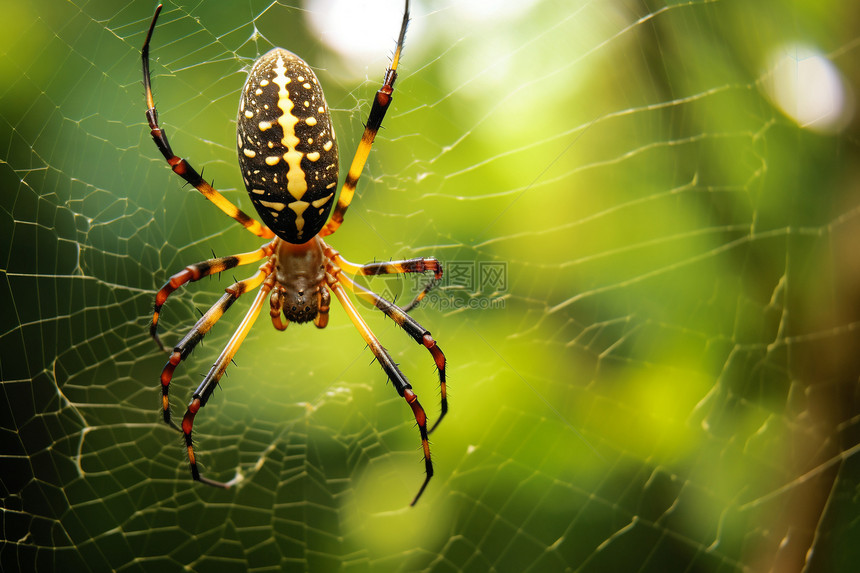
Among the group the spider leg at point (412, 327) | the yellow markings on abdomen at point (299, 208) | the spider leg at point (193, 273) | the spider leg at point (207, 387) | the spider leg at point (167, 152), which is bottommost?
the spider leg at point (207, 387)

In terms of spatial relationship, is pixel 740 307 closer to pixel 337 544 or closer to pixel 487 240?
pixel 487 240

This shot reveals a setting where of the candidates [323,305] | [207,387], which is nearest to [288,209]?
[323,305]

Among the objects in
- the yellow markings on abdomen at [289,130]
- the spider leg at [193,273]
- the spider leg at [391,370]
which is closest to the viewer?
the yellow markings on abdomen at [289,130]

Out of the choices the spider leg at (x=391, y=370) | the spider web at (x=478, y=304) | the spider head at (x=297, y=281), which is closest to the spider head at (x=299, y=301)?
the spider head at (x=297, y=281)

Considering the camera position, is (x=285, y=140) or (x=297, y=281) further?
(x=297, y=281)

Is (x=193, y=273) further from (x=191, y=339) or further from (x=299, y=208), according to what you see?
(x=299, y=208)

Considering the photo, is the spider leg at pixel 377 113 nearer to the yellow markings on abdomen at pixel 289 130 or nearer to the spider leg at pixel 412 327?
the yellow markings on abdomen at pixel 289 130

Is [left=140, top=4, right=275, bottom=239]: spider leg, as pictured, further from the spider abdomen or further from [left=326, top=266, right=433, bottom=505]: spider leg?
[left=326, top=266, right=433, bottom=505]: spider leg
